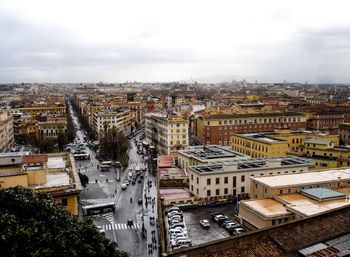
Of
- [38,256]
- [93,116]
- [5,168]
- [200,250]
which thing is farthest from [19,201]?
[93,116]

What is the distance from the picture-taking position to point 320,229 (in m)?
18.8

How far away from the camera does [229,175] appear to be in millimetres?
37656

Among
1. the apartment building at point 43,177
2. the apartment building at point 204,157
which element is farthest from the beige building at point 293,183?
the apartment building at point 43,177

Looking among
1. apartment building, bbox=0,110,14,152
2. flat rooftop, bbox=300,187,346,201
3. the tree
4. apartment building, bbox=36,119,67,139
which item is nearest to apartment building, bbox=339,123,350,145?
flat rooftop, bbox=300,187,346,201

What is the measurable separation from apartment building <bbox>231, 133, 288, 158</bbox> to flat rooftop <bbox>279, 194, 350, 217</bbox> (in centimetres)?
2332

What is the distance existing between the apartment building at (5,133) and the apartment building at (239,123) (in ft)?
122

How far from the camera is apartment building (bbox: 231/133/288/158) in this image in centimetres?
5347

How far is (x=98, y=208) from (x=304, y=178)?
20.7 m

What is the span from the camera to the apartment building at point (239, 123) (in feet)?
239

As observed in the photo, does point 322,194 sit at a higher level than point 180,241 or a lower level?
higher

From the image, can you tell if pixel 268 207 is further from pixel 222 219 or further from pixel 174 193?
pixel 174 193

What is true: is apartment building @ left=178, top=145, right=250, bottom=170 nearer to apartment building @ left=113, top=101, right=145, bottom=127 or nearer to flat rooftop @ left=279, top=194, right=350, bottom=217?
flat rooftop @ left=279, top=194, right=350, bottom=217

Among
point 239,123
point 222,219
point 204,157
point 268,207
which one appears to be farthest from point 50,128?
point 268,207

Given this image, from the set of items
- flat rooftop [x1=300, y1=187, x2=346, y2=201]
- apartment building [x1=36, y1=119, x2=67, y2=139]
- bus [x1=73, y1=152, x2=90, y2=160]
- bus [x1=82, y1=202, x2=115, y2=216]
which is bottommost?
bus [x1=73, y1=152, x2=90, y2=160]
